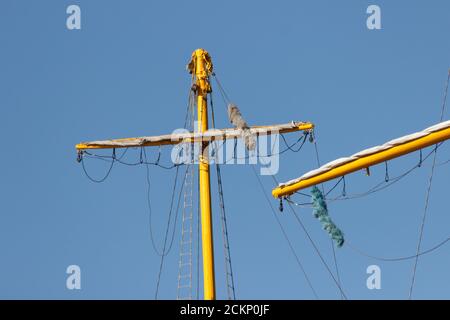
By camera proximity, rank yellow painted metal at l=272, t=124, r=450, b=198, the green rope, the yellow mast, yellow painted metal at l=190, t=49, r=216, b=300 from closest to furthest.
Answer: yellow painted metal at l=272, t=124, r=450, b=198
the green rope
yellow painted metal at l=190, t=49, r=216, b=300
the yellow mast

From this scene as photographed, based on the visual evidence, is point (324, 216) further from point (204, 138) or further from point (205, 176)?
point (204, 138)

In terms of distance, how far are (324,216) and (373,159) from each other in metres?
3.45

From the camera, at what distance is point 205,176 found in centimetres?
4228

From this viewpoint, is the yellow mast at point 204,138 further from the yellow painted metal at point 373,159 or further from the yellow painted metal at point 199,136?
the yellow painted metal at point 373,159

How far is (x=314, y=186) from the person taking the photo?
39750 mm

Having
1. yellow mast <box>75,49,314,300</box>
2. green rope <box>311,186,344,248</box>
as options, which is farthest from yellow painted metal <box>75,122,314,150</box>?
green rope <box>311,186,344,248</box>

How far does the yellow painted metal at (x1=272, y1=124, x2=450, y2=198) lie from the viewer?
35791 millimetres

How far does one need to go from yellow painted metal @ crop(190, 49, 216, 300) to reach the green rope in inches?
178

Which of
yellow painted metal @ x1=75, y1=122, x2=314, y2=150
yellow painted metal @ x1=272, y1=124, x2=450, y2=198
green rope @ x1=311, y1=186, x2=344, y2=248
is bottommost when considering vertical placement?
green rope @ x1=311, y1=186, x2=344, y2=248

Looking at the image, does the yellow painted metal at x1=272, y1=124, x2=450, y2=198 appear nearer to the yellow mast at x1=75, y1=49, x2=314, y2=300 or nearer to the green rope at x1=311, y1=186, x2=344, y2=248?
the green rope at x1=311, y1=186, x2=344, y2=248

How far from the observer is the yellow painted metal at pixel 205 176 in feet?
131

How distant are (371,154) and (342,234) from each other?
3548 mm

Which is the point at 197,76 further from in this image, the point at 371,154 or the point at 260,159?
the point at 371,154

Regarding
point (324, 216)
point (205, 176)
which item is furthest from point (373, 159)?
point (205, 176)
